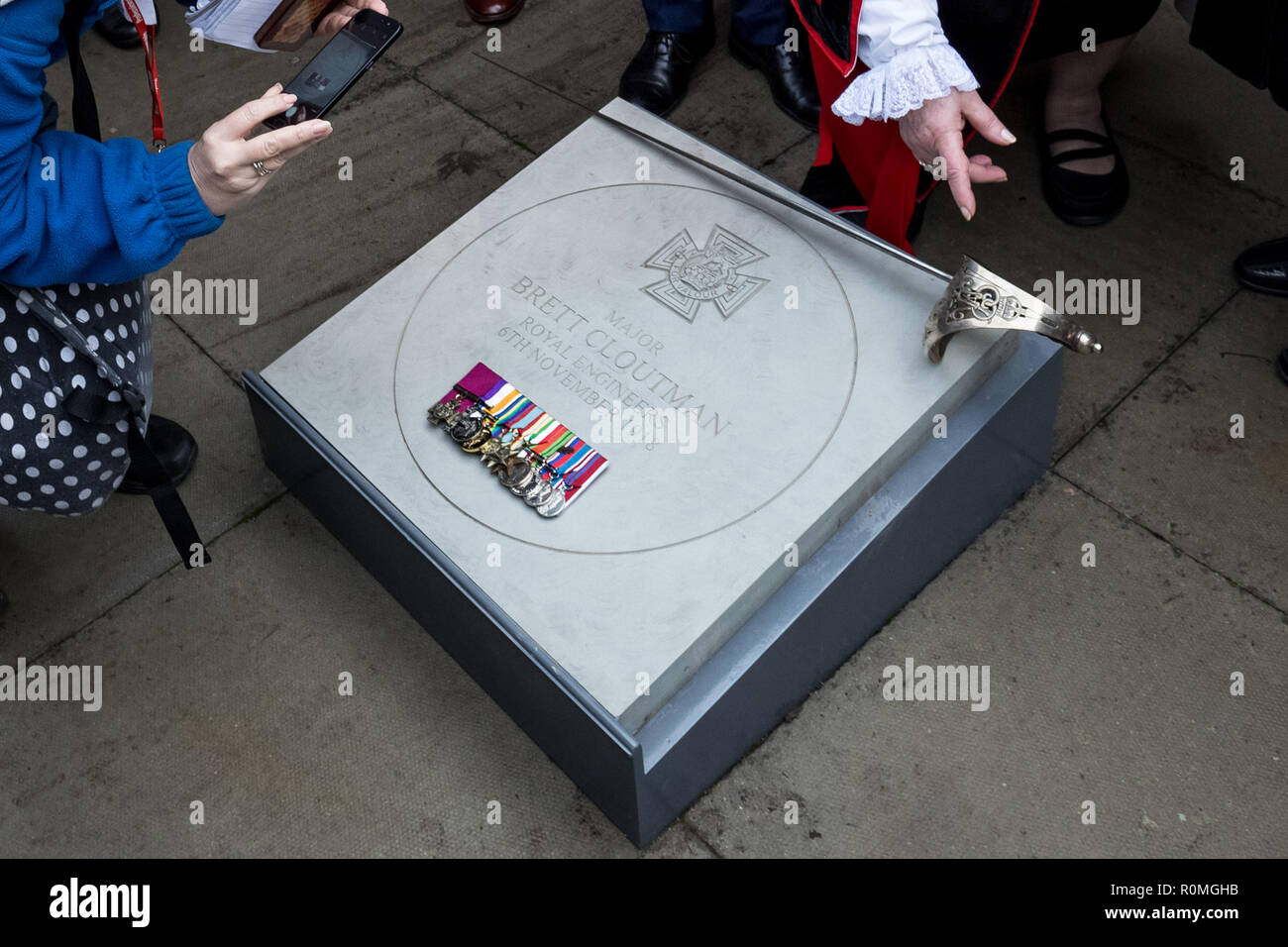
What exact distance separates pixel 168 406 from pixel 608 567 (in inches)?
45.4

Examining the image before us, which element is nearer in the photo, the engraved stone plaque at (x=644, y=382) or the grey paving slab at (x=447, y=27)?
the engraved stone plaque at (x=644, y=382)

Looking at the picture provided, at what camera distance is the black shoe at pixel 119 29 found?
306 cm

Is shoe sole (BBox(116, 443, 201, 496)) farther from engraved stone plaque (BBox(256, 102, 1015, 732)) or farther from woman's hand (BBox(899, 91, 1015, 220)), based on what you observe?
woman's hand (BBox(899, 91, 1015, 220))

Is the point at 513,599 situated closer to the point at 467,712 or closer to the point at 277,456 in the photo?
the point at 467,712

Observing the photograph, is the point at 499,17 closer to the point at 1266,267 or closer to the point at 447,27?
the point at 447,27

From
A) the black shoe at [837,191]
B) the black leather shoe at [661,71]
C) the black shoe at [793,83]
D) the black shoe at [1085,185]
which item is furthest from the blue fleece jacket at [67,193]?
the black shoe at [1085,185]

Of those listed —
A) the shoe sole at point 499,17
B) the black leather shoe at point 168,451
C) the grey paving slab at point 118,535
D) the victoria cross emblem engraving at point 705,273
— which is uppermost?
the victoria cross emblem engraving at point 705,273

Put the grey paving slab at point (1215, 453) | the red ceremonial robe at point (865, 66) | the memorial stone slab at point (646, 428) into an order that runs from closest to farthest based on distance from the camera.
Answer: the memorial stone slab at point (646, 428) → the red ceremonial robe at point (865, 66) → the grey paving slab at point (1215, 453)

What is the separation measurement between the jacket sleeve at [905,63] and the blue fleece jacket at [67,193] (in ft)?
3.06

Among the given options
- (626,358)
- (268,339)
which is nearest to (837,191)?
(626,358)

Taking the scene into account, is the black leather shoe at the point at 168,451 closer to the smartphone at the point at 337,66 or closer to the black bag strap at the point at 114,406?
the black bag strap at the point at 114,406

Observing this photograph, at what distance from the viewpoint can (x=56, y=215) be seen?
1420 millimetres

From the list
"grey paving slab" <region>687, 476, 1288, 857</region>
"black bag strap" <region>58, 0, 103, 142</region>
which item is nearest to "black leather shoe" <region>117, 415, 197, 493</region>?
"black bag strap" <region>58, 0, 103, 142</region>

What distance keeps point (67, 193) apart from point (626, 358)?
32.6 inches
